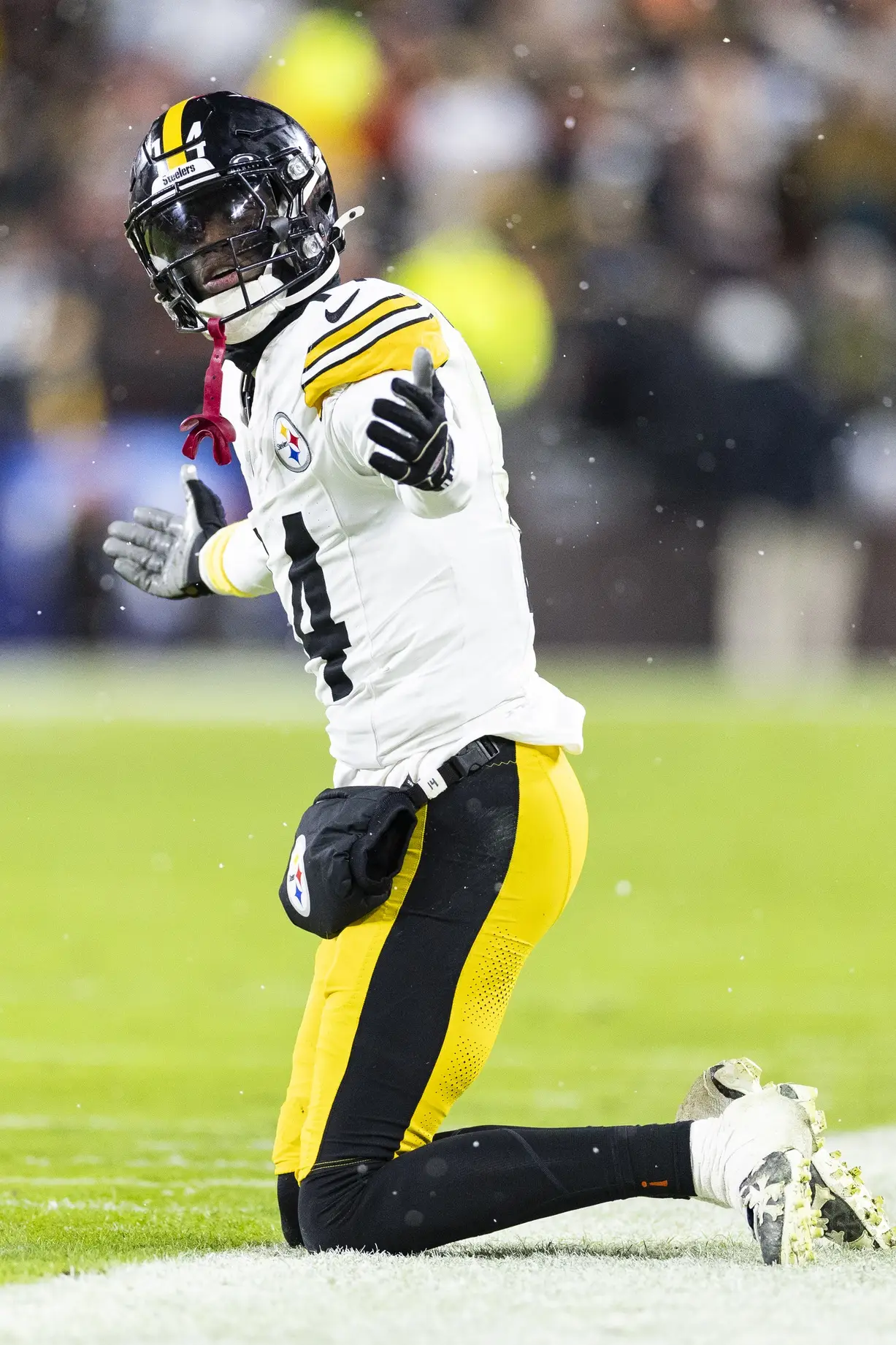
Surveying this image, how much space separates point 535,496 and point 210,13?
12.8ft

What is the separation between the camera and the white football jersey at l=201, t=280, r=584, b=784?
10.3 feet

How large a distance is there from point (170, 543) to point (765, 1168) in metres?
1.64

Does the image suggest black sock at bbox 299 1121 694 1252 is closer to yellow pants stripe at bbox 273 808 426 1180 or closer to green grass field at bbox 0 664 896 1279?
yellow pants stripe at bbox 273 808 426 1180

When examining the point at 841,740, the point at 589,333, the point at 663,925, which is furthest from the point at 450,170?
the point at 663,925

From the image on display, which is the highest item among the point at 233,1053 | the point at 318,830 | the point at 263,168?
the point at 263,168

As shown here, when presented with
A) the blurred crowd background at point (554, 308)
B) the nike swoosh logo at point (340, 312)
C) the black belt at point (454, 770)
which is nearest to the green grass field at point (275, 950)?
the black belt at point (454, 770)

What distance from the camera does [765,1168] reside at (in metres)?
2.93

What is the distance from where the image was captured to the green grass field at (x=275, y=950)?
418 cm

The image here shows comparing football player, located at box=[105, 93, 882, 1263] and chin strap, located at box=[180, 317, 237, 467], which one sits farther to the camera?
chin strap, located at box=[180, 317, 237, 467]

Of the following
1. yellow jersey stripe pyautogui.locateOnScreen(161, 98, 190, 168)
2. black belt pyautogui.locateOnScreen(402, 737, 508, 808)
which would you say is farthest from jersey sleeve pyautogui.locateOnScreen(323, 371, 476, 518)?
yellow jersey stripe pyautogui.locateOnScreen(161, 98, 190, 168)

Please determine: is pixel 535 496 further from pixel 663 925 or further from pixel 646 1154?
pixel 646 1154

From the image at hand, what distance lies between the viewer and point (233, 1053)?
5227 millimetres

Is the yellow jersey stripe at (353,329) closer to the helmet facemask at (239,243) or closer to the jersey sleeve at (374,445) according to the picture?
the jersey sleeve at (374,445)

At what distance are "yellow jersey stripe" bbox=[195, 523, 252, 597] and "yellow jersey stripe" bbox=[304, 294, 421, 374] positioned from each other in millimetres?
711
